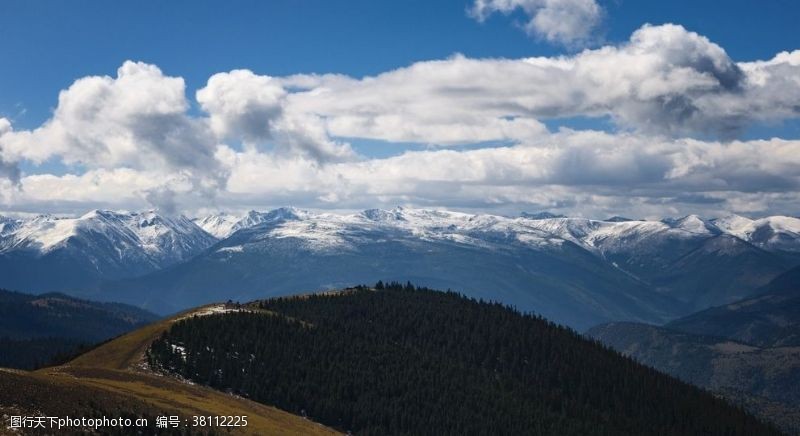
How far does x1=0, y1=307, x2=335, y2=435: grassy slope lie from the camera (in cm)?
11538

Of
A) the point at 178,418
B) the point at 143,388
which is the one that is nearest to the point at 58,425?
the point at 178,418

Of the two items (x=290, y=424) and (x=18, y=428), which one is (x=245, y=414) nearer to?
(x=290, y=424)

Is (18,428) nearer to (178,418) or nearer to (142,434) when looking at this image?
(142,434)

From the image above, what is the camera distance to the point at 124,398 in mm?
134750

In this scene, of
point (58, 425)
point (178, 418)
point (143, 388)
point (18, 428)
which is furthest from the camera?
point (143, 388)

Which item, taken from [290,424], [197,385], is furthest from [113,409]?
[197,385]

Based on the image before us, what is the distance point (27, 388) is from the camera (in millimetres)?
117812

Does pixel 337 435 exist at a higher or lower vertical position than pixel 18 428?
lower

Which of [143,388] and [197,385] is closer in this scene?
[143,388]

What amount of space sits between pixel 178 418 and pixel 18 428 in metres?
34.5

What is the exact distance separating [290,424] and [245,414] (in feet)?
56.9

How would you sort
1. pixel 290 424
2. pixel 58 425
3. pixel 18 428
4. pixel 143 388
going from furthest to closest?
pixel 290 424 → pixel 143 388 → pixel 58 425 → pixel 18 428

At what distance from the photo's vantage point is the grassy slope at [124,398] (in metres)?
115

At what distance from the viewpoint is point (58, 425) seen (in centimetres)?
10869
